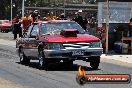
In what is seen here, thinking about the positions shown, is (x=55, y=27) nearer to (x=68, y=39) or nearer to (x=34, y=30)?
(x=34, y=30)

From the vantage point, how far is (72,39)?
541 inches

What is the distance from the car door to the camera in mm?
15054

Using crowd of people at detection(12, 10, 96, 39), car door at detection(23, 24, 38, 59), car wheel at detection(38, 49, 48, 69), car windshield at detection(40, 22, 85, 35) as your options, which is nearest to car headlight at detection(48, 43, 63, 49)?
car wheel at detection(38, 49, 48, 69)

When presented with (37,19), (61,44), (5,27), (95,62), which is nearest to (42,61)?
(61,44)

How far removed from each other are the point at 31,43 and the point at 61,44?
1920 millimetres

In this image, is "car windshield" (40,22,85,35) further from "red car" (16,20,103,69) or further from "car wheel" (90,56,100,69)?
"car wheel" (90,56,100,69)

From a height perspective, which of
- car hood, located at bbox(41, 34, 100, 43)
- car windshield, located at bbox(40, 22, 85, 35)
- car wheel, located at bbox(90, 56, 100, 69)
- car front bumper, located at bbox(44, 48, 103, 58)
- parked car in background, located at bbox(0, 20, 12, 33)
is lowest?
parked car in background, located at bbox(0, 20, 12, 33)

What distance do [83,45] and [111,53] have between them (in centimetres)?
881

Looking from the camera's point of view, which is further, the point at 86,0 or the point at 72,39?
the point at 86,0

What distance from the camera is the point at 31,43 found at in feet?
50.1

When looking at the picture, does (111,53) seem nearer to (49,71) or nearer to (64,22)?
(64,22)

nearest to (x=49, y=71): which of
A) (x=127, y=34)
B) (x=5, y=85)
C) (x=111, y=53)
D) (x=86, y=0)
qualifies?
(x=5, y=85)

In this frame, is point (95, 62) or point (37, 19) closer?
point (95, 62)

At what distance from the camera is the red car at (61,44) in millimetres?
13625
